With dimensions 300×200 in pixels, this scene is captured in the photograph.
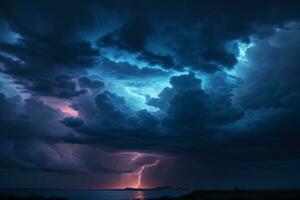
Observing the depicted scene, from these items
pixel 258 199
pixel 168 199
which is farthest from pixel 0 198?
pixel 258 199

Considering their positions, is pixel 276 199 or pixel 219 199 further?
pixel 219 199

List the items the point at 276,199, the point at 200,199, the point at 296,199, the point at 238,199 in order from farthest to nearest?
the point at 200,199, the point at 238,199, the point at 276,199, the point at 296,199

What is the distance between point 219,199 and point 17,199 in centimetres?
4595

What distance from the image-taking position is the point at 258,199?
8175 centimetres

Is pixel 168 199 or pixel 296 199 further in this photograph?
pixel 168 199

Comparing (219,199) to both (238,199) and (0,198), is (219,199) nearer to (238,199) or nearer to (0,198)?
(238,199)

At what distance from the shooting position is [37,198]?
286 ft

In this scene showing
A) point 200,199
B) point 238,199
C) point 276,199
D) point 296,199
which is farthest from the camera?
→ point 200,199

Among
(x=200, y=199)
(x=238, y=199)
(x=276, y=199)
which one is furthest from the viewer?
(x=200, y=199)

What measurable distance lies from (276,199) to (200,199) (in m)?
19.9

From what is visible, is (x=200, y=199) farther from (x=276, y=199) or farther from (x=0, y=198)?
(x=0, y=198)

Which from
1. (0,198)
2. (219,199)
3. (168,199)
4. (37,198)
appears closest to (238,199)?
(219,199)

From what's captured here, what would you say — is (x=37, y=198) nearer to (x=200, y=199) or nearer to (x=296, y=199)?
(x=200, y=199)

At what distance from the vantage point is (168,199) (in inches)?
3841
